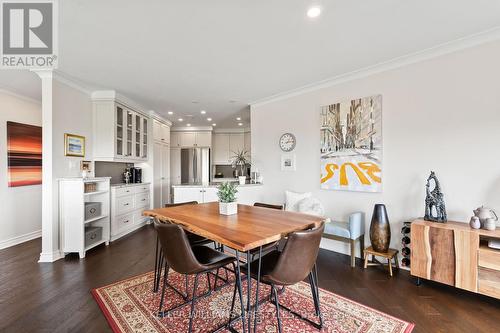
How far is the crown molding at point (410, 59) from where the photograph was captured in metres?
2.31

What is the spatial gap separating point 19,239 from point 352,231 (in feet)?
17.5

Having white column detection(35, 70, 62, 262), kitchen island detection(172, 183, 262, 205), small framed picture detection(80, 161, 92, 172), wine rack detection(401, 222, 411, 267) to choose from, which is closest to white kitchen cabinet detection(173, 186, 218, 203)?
kitchen island detection(172, 183, 262, 205)

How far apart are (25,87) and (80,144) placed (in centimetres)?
129

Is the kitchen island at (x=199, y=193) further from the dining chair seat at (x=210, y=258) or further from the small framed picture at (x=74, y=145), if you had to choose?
the dining chair seat at (x=210, y=258)

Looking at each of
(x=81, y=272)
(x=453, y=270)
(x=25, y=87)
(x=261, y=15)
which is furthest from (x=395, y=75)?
(x=25, y=87)

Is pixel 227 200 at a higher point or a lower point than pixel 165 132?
lower

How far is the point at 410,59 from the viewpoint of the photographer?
2.74 meters

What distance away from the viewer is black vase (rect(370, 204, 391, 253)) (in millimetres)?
2754

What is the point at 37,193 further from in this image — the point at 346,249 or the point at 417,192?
the point at 417,192

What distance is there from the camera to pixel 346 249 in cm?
339

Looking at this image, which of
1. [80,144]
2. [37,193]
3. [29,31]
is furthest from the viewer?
[37,193]

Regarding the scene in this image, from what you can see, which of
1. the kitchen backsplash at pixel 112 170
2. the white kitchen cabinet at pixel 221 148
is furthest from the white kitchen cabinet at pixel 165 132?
the white kitchen cabinet at pixel 221 148

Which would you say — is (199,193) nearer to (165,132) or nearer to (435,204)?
(165,132)

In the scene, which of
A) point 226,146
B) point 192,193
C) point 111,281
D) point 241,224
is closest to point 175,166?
point 226,146
